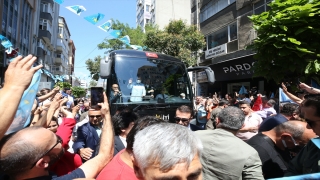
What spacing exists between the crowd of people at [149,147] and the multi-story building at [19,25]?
1895cm

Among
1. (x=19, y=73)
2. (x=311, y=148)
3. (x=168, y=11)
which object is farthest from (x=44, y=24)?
(x=311, y=148)

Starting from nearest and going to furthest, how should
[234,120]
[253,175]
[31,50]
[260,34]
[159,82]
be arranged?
[253,175] < [234,120] < [260,34] < [159,82] < [31,50]

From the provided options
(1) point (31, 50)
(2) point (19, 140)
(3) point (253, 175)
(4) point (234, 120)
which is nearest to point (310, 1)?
(4) point (234, 120)

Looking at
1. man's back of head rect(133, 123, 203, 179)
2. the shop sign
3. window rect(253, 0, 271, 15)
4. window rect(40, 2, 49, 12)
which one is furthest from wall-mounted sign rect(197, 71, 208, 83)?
window rect(40, 2, 49, 12)

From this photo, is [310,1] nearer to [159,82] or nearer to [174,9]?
[159,82]

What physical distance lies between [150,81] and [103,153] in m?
4.18

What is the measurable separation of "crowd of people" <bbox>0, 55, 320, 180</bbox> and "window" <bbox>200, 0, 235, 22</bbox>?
15.7 m

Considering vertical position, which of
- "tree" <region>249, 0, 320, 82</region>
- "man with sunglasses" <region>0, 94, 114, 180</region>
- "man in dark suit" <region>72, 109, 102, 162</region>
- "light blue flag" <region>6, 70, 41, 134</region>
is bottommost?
"man in dark suit" <region>72, 109, 102, 162</region>

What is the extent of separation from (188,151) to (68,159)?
1732 mm

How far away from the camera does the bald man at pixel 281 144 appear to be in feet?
9.00

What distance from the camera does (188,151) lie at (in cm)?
126

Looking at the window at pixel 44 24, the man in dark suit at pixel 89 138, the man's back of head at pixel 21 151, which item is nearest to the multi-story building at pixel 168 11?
the window at pixel 44 24

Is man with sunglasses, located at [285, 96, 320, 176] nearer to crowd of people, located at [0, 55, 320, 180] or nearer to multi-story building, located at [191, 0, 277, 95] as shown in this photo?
crowd of people, located at [0, 55, 320, 180]

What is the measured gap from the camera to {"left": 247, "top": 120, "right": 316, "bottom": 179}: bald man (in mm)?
2744
